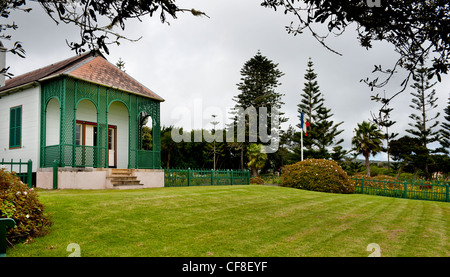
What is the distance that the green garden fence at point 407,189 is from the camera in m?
17.5

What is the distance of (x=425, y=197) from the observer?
1786cm

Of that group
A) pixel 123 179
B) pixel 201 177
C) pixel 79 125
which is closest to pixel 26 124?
pixel 79 125

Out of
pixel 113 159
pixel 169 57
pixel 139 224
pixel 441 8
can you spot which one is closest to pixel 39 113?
pixel 113 159

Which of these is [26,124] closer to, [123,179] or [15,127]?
[15,127]

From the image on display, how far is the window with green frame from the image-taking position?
1348 cm

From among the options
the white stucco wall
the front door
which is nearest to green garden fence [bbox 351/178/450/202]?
the front door

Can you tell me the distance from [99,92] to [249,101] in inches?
1006

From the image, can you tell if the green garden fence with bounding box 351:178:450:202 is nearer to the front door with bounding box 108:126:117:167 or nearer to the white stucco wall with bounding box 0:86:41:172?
the front door with bounding box 108:126:117:167

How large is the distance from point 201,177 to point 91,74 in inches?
303

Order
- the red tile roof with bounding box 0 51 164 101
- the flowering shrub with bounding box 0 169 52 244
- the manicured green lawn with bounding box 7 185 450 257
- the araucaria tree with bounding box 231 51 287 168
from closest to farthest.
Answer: the flowering shrub with bounding box 0 169 52 244
the manicured green lawn with bounding box 7 185 450 257
the red tile roof with bounding box 0 51 164 101
the araucaria tree with bounding box 231 51 287 168

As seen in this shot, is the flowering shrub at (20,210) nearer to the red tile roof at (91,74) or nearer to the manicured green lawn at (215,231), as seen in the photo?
the manicured green lawn at (215,231)

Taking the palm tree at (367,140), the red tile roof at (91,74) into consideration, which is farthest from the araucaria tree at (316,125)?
the red tile roof at (91,74)

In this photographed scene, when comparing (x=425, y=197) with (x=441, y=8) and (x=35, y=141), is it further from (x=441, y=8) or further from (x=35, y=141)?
(x=35, y=141)

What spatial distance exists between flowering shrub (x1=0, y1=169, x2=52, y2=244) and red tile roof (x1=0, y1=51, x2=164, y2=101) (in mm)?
7797
